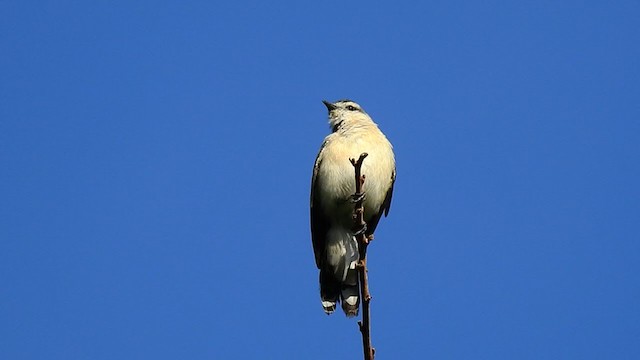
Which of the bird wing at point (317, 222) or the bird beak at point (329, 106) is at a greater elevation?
the bird beak at point (329, 106)

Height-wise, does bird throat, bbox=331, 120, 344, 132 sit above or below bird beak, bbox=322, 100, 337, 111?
below

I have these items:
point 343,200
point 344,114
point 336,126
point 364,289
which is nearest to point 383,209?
point 343,200

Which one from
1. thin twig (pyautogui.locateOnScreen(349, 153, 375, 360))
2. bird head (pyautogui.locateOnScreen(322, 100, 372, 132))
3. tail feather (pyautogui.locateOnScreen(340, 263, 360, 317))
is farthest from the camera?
bird head (pyautogui.locateOnScreen(322, 100, 372, 132))

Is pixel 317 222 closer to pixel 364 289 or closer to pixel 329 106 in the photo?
pixel 329 106

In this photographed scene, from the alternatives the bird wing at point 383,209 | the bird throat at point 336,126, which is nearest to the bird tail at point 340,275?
the bird wing at point 383,209

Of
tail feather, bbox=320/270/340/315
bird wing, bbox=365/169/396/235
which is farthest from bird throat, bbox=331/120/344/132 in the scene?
tail feather, bbox=320/270/340/315

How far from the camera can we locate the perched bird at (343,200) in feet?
25.0

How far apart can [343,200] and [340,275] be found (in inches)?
31.3

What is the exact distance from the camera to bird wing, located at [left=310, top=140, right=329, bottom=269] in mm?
8109

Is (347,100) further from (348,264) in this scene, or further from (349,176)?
(348,264)

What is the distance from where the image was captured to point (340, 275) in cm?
767

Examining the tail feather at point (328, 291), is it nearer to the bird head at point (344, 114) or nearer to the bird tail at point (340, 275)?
the bird tail at point (340, 275)

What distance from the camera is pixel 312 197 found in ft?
26.8

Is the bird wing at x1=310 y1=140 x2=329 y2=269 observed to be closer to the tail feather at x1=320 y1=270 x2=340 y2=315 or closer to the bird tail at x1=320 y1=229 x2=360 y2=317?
the bird tail at x1=320 y1=229 x2=360 y2=317
